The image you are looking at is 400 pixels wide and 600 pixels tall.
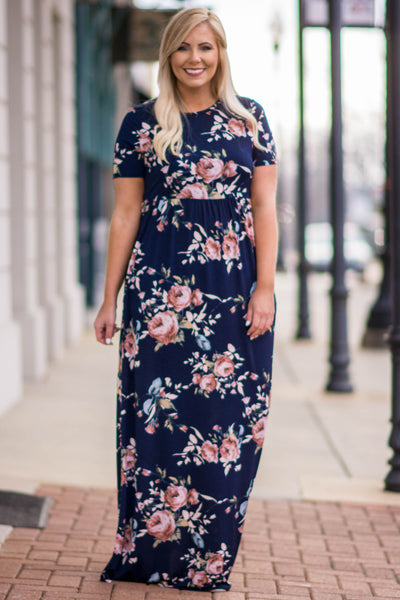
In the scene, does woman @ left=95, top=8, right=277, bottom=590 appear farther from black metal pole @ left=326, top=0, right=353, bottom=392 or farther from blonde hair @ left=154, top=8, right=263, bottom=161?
black metal pole @ left=326, top=0, right=353, bottom=392

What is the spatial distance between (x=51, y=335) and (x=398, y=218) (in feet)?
18.3

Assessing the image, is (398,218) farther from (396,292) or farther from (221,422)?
(221,422)

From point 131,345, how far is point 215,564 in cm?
88

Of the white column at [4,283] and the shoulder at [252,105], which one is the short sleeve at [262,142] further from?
the white column at [4,283]

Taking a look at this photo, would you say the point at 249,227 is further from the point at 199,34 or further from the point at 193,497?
the point at 193,497

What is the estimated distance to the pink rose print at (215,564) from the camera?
139 inches

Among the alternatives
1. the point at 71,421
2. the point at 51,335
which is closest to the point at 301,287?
the point at 51,335

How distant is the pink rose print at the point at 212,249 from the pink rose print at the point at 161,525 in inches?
37.9

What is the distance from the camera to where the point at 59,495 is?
4.91m

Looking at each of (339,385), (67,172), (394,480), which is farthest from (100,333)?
(67,172)

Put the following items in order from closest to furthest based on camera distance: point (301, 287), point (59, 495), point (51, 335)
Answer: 1. point (59, 495)
2. point (51, 335)
3. point (301, 287)

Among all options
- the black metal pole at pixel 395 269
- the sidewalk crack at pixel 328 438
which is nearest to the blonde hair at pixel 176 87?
the black metal pole at pixel 395 269

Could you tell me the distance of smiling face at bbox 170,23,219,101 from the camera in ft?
11.2

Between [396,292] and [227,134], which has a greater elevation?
[227,134]
